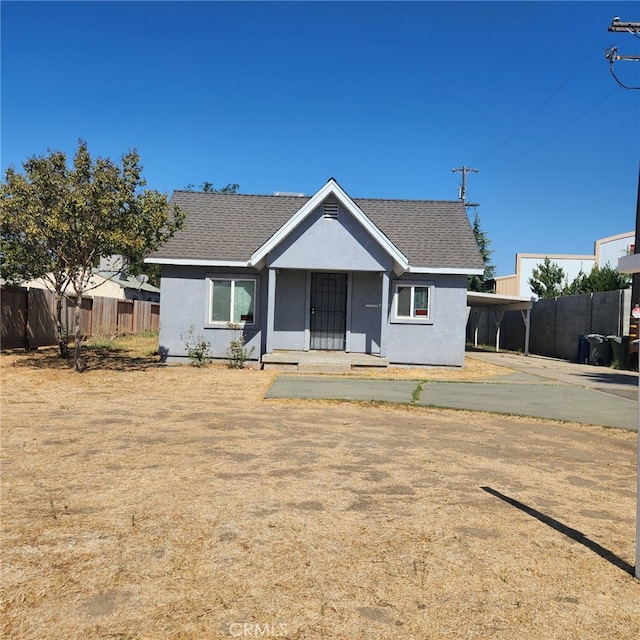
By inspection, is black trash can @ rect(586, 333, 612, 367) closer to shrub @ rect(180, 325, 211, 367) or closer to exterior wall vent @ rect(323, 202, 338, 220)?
exterior wall vent @ rect(323, 202, 338, 220)

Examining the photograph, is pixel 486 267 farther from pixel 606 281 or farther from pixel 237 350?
pixel 237 350

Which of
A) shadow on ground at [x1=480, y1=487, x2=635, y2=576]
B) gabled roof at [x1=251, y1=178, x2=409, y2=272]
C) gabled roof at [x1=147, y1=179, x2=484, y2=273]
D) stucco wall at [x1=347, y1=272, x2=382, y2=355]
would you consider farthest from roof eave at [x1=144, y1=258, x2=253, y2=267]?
shadow on ground at [x1=480, y1=487, x2=635, y2=576]

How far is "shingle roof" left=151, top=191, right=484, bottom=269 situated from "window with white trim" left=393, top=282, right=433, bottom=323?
27.6 inches

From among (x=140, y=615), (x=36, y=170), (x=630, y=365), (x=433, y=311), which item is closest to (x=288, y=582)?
(x=140, y=615)

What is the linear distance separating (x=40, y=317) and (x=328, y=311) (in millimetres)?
A: 9766

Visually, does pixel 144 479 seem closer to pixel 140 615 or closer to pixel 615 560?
pixel 140 615

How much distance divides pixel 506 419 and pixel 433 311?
7.68m

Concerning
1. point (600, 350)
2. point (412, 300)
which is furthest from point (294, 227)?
point (600, 350)

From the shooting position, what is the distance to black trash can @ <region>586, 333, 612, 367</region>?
20.4 metres

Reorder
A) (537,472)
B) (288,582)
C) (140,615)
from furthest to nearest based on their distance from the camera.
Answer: (537,472), (288,582), (140,615)

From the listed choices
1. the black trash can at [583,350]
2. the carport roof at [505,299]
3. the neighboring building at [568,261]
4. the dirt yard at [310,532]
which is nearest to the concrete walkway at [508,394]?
the dirt yard at [310,532]

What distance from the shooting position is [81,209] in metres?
12.0

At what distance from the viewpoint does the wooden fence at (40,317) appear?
17.0 m

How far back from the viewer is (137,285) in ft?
146
